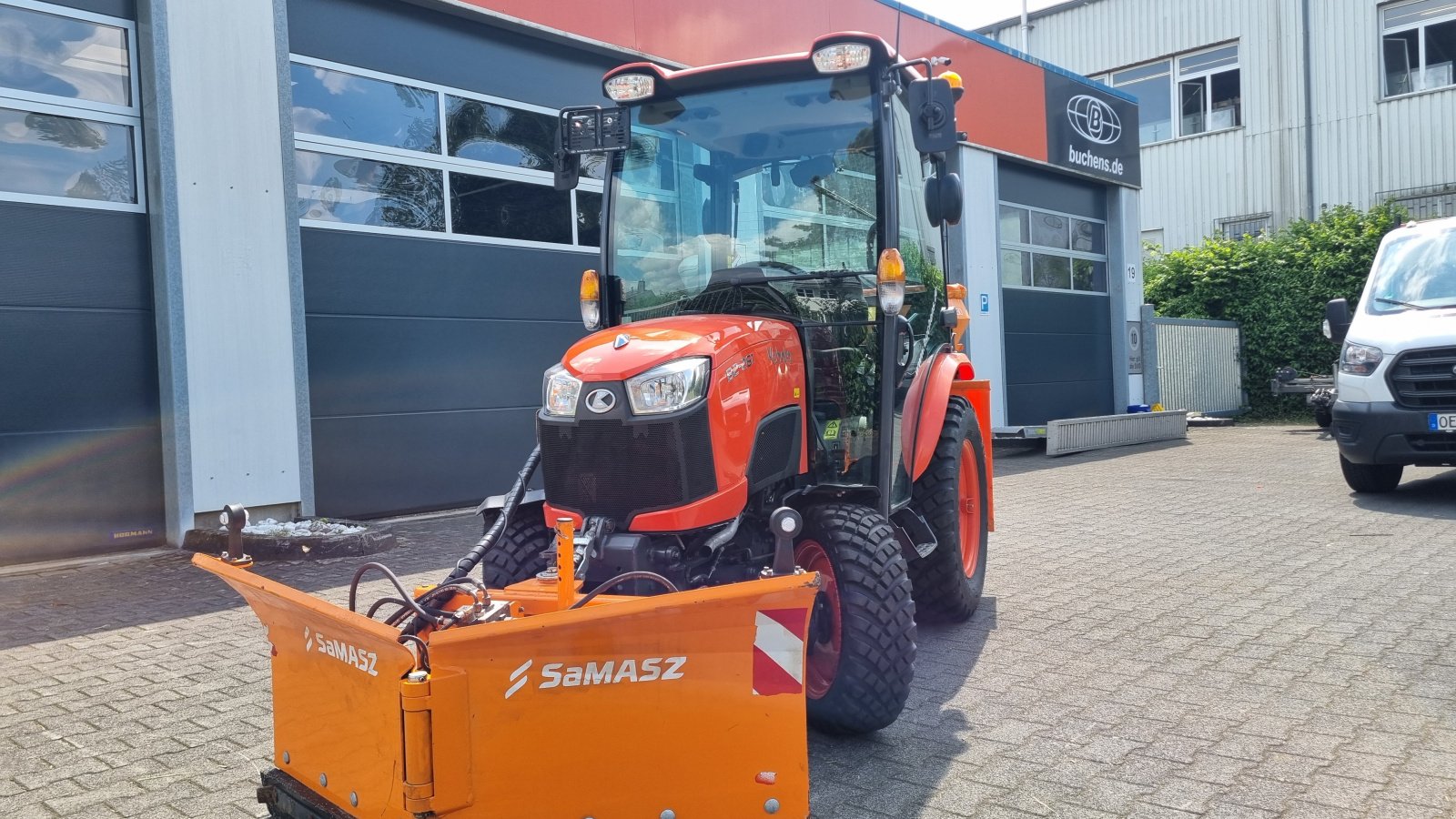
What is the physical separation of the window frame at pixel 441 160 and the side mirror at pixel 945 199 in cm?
463

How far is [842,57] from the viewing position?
13.7 feet

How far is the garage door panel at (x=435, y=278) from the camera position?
8672 millimetres

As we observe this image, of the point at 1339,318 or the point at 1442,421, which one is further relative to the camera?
the point at 1339,318

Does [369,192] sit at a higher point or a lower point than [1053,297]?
higher

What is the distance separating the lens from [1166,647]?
15.7 feet

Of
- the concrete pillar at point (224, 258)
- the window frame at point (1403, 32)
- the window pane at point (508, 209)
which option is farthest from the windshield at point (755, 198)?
the window frame at point (1403, 32)

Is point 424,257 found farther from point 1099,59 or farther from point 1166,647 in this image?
point 1099,59

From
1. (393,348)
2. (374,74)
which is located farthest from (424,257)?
(374,74)

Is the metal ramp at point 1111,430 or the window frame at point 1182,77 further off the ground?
the window frame at point 1182,77

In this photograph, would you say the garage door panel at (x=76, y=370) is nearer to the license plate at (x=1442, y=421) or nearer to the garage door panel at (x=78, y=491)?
the garage door panel at (x=78, y=491)

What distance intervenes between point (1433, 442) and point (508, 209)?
7735 millimetres

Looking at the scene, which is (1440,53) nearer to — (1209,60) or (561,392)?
(1209,60)

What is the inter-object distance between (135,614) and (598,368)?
3715mm

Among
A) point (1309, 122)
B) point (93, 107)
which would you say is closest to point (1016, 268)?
point (1309, 122)
